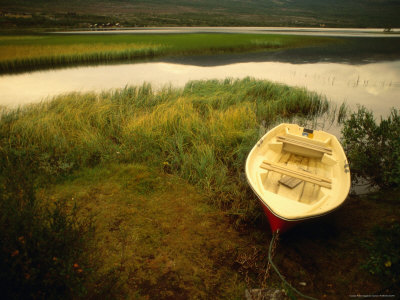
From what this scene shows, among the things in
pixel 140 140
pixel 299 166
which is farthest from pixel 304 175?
pixel 140 140

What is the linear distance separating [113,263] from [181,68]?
15.8 metres

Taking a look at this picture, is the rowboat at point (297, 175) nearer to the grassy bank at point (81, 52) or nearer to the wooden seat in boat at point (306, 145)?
the wooden seat in boat at point (306, 145)

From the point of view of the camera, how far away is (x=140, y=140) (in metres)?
6.22

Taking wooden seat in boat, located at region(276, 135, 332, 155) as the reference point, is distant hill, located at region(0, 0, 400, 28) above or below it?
above

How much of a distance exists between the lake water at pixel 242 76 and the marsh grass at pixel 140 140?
10.7ft

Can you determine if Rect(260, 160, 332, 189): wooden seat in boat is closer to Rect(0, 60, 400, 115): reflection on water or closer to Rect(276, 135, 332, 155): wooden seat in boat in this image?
Rect(276, 135, 332, 155): wooden seat in boat

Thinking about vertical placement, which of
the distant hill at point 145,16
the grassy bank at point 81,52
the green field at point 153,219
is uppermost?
the distant hill at point 145,16

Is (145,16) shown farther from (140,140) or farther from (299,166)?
(299,166)

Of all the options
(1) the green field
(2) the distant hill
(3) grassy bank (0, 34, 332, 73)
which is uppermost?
(2) the distant hill

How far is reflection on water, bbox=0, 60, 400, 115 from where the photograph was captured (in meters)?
12.1

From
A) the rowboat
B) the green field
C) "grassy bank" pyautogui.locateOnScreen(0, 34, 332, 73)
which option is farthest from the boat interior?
"grassy bank" pyautogui.locateOnScreen(0, 34, 332, 73)

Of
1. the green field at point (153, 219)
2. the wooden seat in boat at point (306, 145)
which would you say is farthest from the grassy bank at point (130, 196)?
the wooden seat in boat at point (306, 145)

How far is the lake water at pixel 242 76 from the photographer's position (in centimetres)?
1212

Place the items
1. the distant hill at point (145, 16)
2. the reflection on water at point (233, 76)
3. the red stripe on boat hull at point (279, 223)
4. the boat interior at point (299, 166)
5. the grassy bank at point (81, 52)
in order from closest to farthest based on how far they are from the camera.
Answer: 1. the red stripe on boat hull at point (279, 223)
2. the boat interior at point (299, 166)
3. the reflection on water at point (233, 76)
4. the grassy bank at point (81, 52)
5. the distant hill at point (145, 16)
